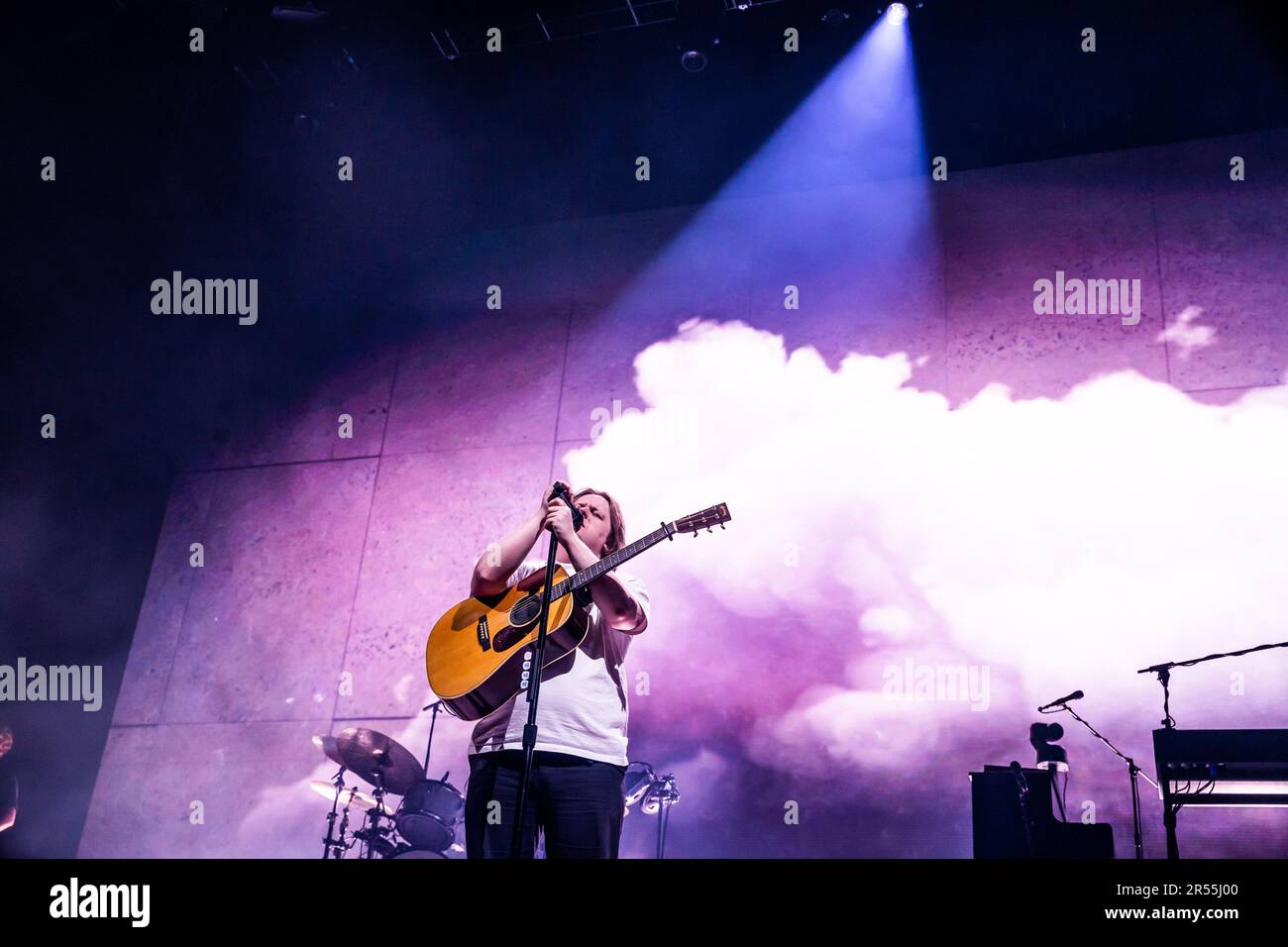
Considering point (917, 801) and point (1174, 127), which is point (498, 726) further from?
point (1174, 127)

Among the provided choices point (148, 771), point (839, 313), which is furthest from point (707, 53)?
point (148, 771)

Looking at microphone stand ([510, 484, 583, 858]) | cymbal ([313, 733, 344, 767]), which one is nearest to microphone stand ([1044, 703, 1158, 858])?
microphone stand ([510, 484, 583, 858])

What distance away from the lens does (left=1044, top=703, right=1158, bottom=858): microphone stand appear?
12.4 ft

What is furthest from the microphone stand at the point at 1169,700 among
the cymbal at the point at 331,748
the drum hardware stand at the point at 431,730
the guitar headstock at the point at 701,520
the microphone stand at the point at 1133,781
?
the cymbal at the point at 331,748

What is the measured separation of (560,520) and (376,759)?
1905 millimetres

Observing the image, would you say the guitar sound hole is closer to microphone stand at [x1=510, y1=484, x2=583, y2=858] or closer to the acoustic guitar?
the acoustic guitar

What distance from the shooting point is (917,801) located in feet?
13.8

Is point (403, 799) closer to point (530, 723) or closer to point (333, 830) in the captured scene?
point (333, 830)

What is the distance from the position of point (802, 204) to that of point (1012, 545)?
2052mm

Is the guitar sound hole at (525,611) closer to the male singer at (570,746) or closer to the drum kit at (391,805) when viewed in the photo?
the male singer at (570,746)

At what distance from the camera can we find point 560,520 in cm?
295

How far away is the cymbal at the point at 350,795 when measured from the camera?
444 centimetres

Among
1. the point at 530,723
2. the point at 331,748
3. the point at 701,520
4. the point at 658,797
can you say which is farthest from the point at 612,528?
the point at 331,748

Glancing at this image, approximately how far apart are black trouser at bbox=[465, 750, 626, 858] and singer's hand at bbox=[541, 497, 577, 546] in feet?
1.98
